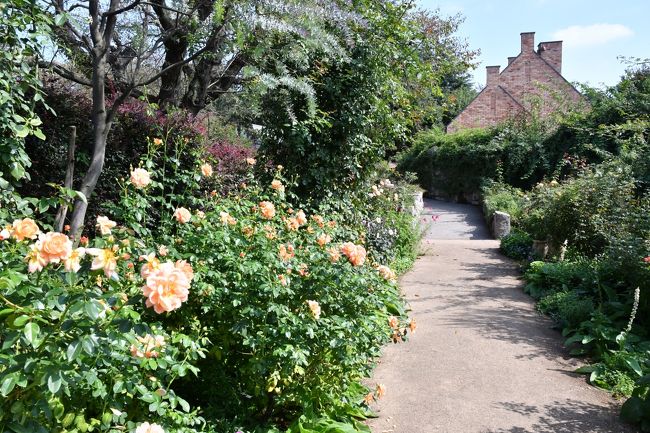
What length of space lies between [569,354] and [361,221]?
301cm

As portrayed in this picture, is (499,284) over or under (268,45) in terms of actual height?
under

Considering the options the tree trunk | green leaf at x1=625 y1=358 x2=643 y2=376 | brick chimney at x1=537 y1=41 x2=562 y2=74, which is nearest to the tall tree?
the tree trunk

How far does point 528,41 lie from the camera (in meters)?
28.5

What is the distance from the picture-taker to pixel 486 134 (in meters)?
20.9

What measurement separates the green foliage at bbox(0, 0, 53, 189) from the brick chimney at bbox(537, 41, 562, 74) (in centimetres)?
3049

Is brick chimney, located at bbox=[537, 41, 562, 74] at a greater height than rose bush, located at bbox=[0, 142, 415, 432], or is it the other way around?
brick chimney, located at bbox=[537, 41, 562, 74]

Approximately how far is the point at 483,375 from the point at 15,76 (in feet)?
13.4

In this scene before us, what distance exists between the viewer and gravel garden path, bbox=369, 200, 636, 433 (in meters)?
3.46

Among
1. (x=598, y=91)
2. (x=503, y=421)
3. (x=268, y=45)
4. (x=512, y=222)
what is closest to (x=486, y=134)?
(x=598, y=91)

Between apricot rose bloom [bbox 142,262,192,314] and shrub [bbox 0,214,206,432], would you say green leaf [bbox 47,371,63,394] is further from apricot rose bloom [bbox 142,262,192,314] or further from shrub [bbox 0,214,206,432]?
apricot rose bloom [bbox 142,262,192,314]

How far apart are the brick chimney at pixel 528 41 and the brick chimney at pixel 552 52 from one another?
106 centimetres

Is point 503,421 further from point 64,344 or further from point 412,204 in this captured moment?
point 412,204

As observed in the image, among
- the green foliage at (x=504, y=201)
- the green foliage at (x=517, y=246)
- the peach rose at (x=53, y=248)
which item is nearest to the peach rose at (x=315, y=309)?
the peach rose at (x=53, y=248)

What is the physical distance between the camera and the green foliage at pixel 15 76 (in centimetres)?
332
